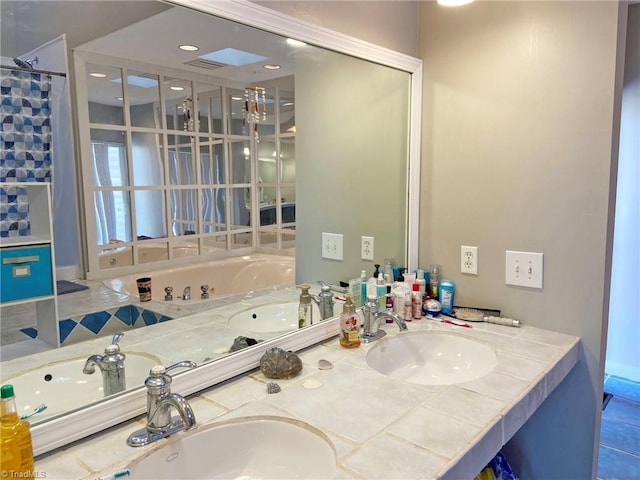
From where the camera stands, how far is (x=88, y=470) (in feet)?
2.70

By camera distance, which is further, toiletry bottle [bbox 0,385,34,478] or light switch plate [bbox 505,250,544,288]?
light switch plate [bbox 505,250,544,288]

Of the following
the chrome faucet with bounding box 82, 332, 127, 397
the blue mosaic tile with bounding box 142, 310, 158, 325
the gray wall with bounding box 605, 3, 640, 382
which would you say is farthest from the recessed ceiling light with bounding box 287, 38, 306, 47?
the gray wall with bounding box 605, 3, 640, 382

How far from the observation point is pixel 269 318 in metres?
1.43

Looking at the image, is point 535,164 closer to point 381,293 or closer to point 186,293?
point 381,293

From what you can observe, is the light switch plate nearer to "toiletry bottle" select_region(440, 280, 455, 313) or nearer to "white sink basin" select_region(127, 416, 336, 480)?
"toiletry bottle" select_region(440, 280, 455, 313)

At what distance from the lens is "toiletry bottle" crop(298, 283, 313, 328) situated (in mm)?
1520

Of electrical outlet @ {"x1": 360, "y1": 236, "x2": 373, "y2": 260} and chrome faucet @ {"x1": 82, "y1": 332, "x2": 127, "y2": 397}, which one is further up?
electrical outlet @ {"x1": 360, "y1": 236, "x2": 373, "y2": 260}

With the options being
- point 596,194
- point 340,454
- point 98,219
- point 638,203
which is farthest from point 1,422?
point 638,203

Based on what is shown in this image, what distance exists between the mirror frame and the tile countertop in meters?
0.02

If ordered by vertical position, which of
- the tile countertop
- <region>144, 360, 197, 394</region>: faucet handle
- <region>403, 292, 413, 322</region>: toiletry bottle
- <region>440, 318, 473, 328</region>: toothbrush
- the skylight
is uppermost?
the skylight

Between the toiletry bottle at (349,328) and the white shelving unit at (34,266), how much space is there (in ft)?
2.59

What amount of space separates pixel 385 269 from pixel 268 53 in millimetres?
944

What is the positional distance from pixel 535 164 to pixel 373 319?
2.50 feet

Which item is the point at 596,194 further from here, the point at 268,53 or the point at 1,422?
the point at 1,422
